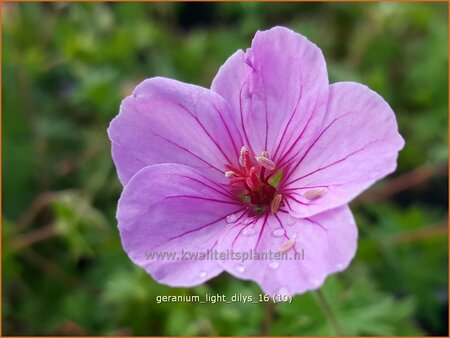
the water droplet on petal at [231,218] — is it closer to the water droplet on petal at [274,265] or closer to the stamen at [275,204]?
the stamen at [275,204]

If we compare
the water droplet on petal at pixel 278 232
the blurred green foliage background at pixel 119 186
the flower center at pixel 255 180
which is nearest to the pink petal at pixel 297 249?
the water droplet on petal at pixel 278 232

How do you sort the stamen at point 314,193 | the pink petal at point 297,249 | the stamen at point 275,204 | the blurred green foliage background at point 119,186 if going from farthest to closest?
the blurred green foliage background at point 119,186, the stamen at point 275,204, the stamen at point 314,193, the pink petal at point 297,249

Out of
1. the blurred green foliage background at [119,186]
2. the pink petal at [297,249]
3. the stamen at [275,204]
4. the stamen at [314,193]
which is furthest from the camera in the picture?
the blurred green foliage background at [119,186]

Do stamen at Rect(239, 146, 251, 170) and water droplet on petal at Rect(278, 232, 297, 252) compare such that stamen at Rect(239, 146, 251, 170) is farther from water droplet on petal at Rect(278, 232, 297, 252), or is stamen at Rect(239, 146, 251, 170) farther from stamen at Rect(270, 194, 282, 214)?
water droplet on petal at Rect(278, 232, 297, 252)

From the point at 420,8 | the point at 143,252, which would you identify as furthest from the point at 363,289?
the point at 420,8

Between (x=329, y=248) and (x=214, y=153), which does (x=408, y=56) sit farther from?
(x=329, y=248)

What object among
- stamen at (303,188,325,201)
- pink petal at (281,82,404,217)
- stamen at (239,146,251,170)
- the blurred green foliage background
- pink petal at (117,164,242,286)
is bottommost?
the blurred green foliage background

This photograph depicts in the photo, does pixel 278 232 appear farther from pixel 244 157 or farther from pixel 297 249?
pixel 244 157

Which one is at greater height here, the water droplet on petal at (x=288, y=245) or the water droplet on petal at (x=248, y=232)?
the water droplet on petal at (x=288, y=245)

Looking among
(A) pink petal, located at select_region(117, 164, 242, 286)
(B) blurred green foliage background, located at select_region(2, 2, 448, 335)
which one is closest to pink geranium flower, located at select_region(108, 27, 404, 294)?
(A) pink petal, located at select_region(117, 164, 242, 286)
